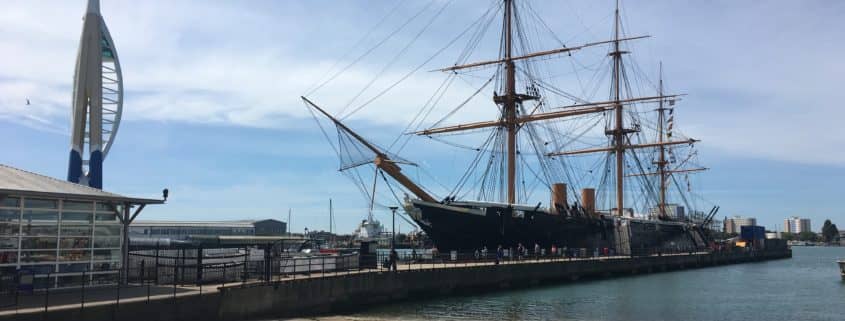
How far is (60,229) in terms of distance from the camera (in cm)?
1958

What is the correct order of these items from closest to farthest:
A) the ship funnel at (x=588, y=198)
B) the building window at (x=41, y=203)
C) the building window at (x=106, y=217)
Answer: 1. the building window at (x=41, y=203)
2. the building window at (x=106, y=217)
3. the ship funnel at (x=588, y=198)

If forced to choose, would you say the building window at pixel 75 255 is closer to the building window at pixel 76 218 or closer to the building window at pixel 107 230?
the building window at pixel 107 230

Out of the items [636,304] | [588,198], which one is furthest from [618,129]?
[636,304]

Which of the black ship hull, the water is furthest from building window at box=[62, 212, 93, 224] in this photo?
the black ship hull

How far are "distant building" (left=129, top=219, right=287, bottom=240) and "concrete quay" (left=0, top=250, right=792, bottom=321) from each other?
4455cm

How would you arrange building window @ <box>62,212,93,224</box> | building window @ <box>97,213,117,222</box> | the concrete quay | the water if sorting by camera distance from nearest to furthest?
the concrete quay, building window @ <box>62,212,93,224</box>, building window @ <box>97,213,117,222</box>, the water

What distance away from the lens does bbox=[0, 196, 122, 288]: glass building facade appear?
18.5 metres

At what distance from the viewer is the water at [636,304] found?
91.2 ft

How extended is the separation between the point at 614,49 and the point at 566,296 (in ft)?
169

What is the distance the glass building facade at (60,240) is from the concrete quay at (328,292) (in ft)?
7.19

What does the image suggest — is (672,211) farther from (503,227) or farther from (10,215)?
(10,215)

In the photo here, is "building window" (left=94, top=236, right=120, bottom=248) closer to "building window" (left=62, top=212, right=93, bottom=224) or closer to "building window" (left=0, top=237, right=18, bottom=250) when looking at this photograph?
"building window" (left=62, top=212, right=93, bottom=224)

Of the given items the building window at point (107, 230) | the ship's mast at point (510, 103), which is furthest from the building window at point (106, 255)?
the ship's mast at point (510, 103)

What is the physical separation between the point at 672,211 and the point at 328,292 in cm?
8964
